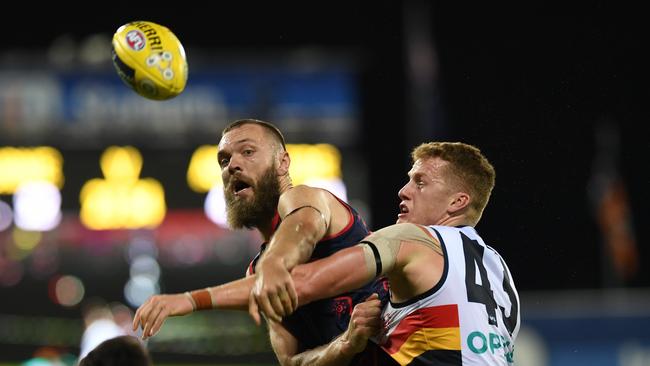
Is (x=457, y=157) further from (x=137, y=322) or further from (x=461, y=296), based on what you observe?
(x=137, y=322)

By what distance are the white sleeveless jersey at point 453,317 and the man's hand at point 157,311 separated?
3.09 ft

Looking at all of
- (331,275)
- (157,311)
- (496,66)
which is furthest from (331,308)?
(496,66)

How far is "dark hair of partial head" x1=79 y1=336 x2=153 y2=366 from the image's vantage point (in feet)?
13.7

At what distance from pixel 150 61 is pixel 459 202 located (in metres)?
1.85

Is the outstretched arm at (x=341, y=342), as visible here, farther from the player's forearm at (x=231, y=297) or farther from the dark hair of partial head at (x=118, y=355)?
the dark hair of partial head at (x=118, y=355)

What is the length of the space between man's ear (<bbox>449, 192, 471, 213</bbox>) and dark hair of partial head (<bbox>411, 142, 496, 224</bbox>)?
0.03 metres

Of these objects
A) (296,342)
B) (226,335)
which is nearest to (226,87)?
(226,335)

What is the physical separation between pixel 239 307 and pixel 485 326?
1.04 m

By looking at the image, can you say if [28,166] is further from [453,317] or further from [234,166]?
[453,317]

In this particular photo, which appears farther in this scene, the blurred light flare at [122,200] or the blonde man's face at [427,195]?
the blurred light flare at [122,200]

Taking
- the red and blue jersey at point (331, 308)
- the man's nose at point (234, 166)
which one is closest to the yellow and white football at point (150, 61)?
the man's nose at point (234, 166)

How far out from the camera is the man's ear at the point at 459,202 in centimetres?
492

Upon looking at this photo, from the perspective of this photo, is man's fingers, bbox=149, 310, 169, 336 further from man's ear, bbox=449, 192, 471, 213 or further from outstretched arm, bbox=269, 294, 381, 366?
man's ear, bbox=449, 192, 471, 213

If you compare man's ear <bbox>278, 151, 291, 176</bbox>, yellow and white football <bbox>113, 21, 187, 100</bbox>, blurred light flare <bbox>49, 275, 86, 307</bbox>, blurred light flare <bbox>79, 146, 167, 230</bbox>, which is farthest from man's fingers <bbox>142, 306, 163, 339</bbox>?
blurred light flare <bbox>49, 275, 86, 307</bbox>
